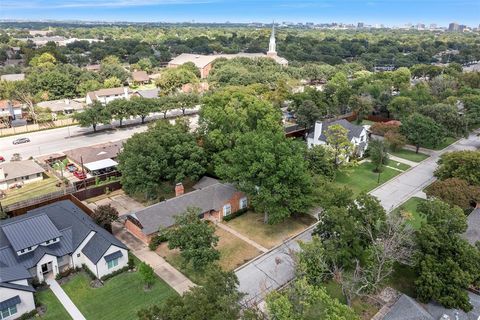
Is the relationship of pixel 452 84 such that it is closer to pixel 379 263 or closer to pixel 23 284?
pixel 379 263

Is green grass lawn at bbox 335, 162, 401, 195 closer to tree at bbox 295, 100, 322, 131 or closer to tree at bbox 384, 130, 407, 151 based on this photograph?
tree at bbox 384, 130, 407, 151

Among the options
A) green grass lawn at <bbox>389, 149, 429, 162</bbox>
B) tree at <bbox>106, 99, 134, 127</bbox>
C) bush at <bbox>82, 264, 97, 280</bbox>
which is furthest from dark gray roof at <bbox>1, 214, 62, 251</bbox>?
green grass lawn at <bbox>389, 149, 429, 162</bbox>

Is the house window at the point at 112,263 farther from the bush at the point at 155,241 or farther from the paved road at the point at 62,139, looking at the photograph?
the paved road at the point at 62,139

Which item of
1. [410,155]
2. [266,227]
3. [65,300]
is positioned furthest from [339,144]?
[65,300]

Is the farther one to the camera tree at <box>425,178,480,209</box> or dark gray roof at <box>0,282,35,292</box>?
tree at <box>425,178,480,209</box>

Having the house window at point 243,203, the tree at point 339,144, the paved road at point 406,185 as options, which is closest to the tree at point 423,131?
the paved road at point 406,185
